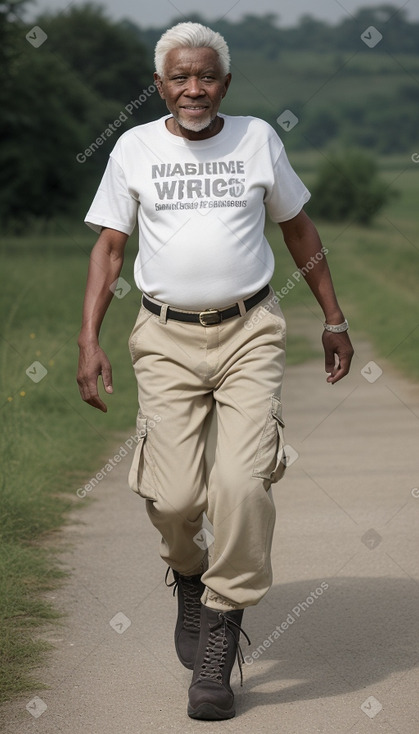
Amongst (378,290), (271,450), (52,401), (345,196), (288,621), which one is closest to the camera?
(271,450)

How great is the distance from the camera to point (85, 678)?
14.3 ft

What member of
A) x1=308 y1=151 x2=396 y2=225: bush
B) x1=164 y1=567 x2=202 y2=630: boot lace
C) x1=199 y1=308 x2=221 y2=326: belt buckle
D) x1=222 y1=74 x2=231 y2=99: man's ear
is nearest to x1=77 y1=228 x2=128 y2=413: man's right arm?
x1=199 y1=308 x2=221 y2=326: belt buckle

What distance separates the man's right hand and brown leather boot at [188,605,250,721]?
77 cm

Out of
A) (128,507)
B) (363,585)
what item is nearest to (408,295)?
(128,507)

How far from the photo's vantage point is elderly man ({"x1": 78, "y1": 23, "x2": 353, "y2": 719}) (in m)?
4.06

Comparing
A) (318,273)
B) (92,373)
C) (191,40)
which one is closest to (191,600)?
(92,373)

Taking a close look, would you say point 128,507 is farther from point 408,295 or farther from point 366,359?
point 408,295

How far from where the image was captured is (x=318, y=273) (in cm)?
444

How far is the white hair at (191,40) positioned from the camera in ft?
13.6

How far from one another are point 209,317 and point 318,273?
483 millimetres

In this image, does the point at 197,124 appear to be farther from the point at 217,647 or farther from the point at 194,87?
the point at 217,647

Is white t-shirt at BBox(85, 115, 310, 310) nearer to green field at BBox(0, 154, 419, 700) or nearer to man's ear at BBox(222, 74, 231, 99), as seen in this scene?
man's ear at BBox(222, 74, 231, 99)

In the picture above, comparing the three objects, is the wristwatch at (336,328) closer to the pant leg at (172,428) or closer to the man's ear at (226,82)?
the pant leg at (172,428)

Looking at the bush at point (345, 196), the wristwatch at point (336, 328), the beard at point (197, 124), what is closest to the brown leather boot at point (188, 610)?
the wristwatch at point (336, 328)
